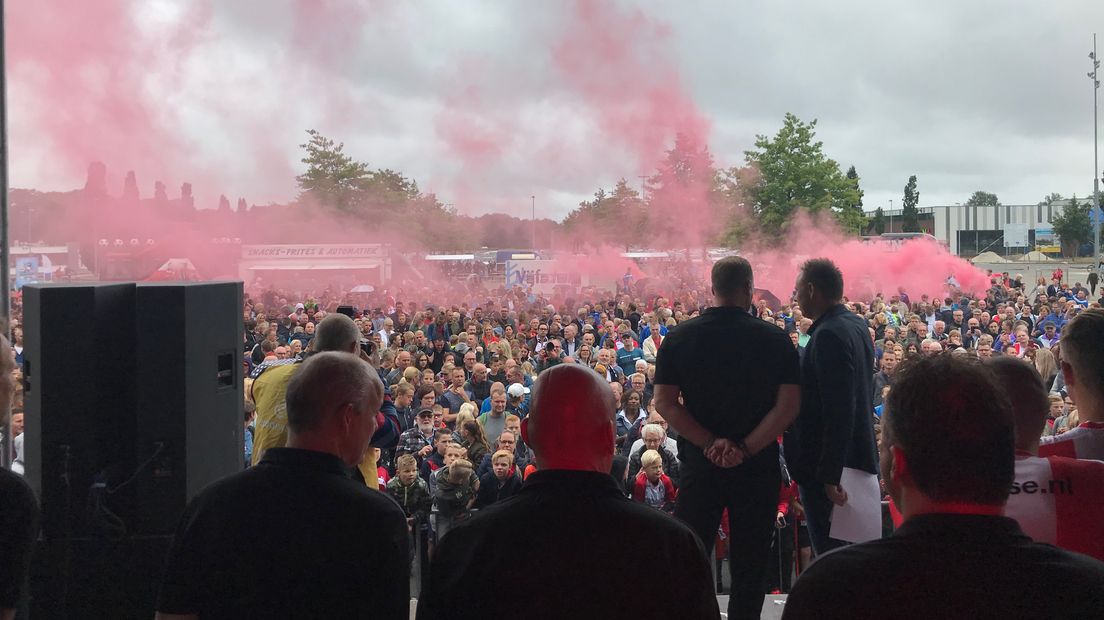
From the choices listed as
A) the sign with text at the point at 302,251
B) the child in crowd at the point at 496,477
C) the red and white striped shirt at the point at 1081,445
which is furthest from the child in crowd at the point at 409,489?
the sign with text at the point at 302,251

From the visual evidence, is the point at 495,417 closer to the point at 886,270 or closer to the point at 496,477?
the point at 496,477

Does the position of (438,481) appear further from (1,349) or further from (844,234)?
(844,234)

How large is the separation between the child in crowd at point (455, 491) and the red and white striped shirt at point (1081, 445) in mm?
4345

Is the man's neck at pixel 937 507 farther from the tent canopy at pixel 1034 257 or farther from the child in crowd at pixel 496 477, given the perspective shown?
the tent canopy at pixel 1034 257

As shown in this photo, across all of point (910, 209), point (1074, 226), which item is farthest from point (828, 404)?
point (910, 209)

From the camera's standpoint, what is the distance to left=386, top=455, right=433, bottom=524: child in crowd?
649 cm

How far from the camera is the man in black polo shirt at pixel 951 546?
1271 millimetres

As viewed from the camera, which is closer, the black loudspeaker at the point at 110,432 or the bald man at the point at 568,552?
the bald man at the point at 568,552

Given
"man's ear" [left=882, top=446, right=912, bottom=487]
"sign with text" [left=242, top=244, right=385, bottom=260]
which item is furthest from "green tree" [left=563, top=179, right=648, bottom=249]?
"man's ear" [left=882, top=446, right=912, bottom=487]

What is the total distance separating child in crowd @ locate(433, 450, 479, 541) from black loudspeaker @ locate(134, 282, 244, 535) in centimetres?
320

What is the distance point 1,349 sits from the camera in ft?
7.79

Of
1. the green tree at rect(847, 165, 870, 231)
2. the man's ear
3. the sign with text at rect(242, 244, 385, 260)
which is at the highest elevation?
the green tree at rect(847, 165, 870, 231)

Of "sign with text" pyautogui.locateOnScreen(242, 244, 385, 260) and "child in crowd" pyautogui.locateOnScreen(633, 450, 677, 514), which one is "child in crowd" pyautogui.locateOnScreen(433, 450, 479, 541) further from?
"sign with text" pyautogui.locateOnScreen(242, 244, 385, 260)

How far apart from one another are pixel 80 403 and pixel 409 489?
148 inches
